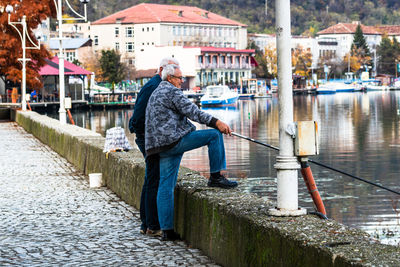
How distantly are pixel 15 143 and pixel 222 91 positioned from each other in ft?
245

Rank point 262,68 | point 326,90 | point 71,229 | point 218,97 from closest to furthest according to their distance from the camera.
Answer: point 71,229 → point 218,97 → point 326,90 → point 262,68

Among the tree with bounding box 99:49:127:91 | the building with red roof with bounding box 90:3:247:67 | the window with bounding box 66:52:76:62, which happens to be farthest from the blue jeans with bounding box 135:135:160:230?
the building with red roof with bounding box 90:3:247:67

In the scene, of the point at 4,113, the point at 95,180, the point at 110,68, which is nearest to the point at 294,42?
the point at 110,68

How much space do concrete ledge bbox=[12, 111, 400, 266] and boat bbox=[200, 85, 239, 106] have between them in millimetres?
87391

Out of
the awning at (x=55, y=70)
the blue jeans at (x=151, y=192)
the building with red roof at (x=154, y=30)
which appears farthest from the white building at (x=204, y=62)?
the blue jeans at (x=151, y=192)

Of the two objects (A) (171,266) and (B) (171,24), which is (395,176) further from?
(B) (171,24)

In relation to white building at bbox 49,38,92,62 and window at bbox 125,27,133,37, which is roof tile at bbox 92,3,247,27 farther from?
white building at bbox 49,38,92,62

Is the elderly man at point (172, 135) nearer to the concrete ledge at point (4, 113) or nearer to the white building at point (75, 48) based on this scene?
the concrete ledge at point (4, 113)

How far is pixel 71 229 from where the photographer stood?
10.2 meters

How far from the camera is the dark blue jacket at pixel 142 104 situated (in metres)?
9.29

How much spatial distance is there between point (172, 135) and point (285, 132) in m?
1.86

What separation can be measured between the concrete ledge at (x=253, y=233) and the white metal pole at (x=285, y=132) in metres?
0.22

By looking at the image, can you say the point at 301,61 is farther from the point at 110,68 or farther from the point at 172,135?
the point at 172,135

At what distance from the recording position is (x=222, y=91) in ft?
333
